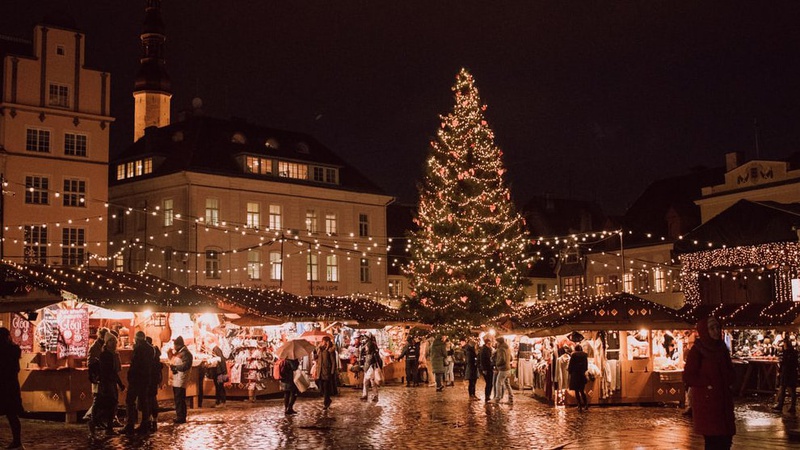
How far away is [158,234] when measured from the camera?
51688mm

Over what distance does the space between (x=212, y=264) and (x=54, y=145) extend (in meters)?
10.3

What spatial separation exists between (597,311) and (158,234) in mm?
33681

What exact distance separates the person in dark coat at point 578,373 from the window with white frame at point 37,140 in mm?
31852

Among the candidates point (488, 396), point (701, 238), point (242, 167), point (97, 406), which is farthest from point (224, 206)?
point (97, 406)

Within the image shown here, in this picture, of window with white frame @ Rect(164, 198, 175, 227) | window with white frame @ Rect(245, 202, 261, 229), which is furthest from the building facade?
window with white frame @ Rect(245, 202, 261, 229)

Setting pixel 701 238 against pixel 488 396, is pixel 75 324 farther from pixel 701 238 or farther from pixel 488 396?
pixel 701 238

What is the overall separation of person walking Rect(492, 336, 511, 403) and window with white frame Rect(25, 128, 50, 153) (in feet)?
96.1

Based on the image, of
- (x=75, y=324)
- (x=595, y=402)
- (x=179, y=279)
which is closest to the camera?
(x=75, y=324)

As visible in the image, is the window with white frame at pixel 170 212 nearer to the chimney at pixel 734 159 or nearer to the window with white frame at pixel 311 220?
the window with white frame at pixel 311 220

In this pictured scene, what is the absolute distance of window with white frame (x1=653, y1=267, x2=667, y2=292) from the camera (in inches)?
2052

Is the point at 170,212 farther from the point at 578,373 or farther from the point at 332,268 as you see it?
the point at 578,373

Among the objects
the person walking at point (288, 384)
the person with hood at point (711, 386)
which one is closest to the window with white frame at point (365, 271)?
the person walking at point (288, 384)

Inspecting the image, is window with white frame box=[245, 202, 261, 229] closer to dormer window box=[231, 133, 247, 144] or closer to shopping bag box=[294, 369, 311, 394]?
dormer window box=[231, 133, 247, 144]

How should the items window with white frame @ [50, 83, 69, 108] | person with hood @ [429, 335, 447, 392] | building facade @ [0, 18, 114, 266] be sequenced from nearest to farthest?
1. person with hood @ [429, 335, 447, 392]
2. building facade @ [0, 18, 114, 266]
3. window with white frame @ [50, 83, 69, 108]
